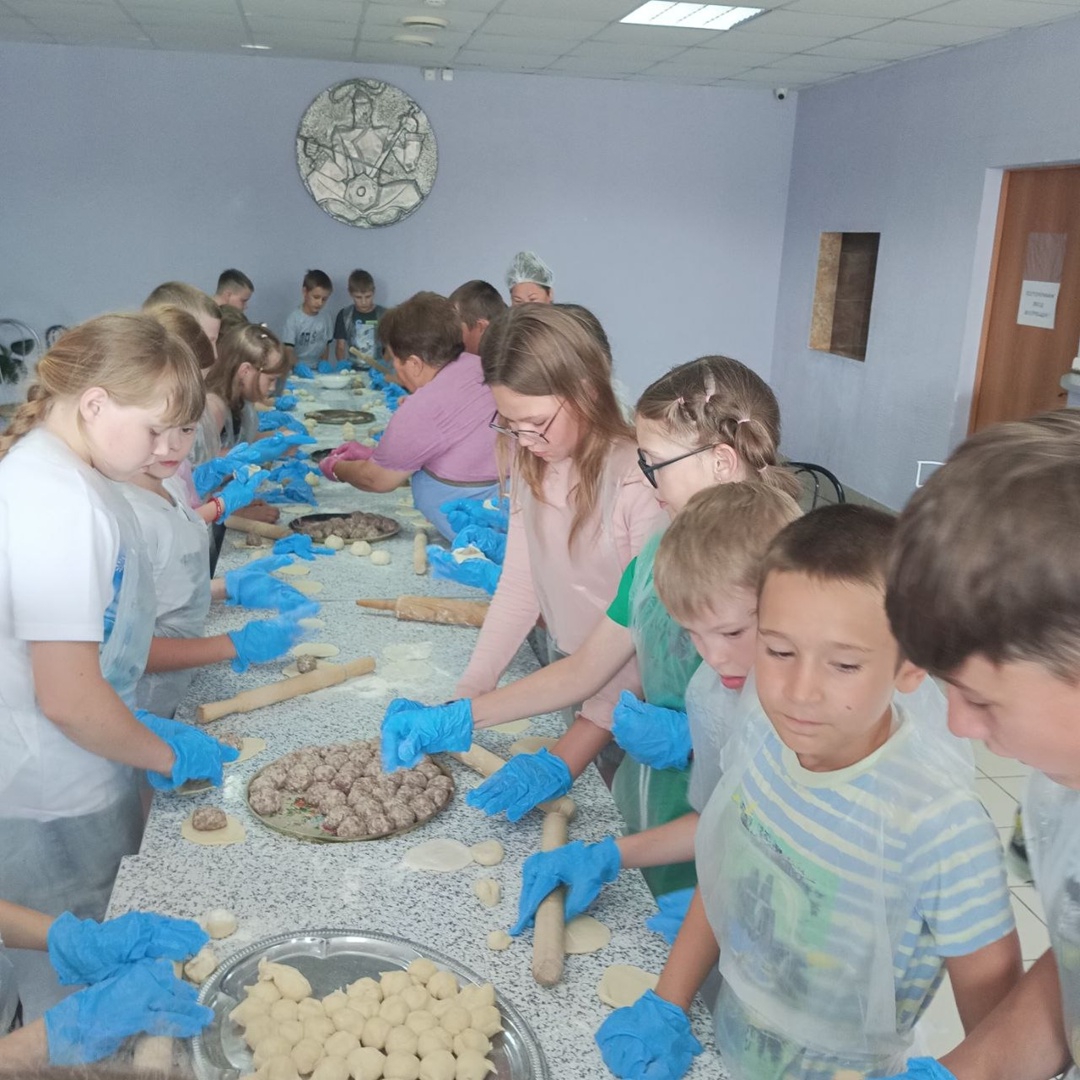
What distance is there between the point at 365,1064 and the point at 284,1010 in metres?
0.11

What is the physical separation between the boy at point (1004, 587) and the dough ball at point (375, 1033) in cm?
62

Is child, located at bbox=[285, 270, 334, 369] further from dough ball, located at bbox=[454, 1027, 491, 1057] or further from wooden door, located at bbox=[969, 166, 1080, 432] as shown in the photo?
dough ball, located at bbox=[454, 1027, 491, 1057]

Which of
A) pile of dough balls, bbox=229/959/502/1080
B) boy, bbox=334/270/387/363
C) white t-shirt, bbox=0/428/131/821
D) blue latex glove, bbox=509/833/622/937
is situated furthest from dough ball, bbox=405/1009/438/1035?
boy, bbox=334/270/387/363

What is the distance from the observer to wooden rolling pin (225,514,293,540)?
289 centimetres

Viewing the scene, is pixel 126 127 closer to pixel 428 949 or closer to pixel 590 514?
pixel 590 514

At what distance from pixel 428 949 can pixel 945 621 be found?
29.0 inches

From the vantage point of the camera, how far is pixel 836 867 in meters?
0.99

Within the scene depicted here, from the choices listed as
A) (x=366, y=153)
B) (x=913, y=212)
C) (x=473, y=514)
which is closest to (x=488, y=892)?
(x=473, y=514)

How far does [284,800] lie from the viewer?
1.44 m

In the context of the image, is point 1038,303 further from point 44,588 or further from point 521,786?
point 44,588

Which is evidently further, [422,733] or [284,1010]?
[422,733]

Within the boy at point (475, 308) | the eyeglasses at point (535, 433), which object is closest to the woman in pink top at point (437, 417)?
the boy at point (475, 308)

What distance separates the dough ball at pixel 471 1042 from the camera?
0.96 meters

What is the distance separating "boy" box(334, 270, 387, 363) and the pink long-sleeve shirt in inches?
201
